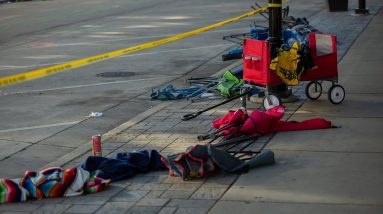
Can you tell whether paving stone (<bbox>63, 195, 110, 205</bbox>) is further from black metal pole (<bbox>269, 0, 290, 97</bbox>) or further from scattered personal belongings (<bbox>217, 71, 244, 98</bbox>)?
scattered personal belongings (<bbox>217, 71, 244, 98</bbox>)

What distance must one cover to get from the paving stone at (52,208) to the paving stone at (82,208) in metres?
0.06

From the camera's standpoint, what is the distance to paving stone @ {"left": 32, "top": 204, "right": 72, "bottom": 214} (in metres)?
6.34

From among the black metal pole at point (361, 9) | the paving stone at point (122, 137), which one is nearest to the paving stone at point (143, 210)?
the paving stone at point (122, 137)

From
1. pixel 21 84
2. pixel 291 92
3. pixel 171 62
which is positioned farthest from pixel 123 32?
pixel 291 92

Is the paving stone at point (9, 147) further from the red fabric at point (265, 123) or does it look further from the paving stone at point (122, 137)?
the red fabric at point (265, 123)

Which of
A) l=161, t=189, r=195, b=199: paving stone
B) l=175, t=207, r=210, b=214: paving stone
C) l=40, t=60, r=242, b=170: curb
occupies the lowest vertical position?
l=40, t=60, r=242, b=170: curb

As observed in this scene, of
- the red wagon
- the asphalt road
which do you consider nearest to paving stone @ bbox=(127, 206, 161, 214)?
the asphalt road

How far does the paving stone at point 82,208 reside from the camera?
6305 millimetres

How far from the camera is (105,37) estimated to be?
837 inches

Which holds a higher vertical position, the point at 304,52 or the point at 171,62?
the point at 304,52

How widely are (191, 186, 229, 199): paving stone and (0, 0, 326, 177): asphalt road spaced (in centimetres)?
244

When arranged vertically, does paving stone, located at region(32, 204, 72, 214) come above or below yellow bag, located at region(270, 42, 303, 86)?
below

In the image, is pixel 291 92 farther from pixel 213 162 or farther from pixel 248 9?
pixel 248 9

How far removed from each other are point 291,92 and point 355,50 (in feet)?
17.5
